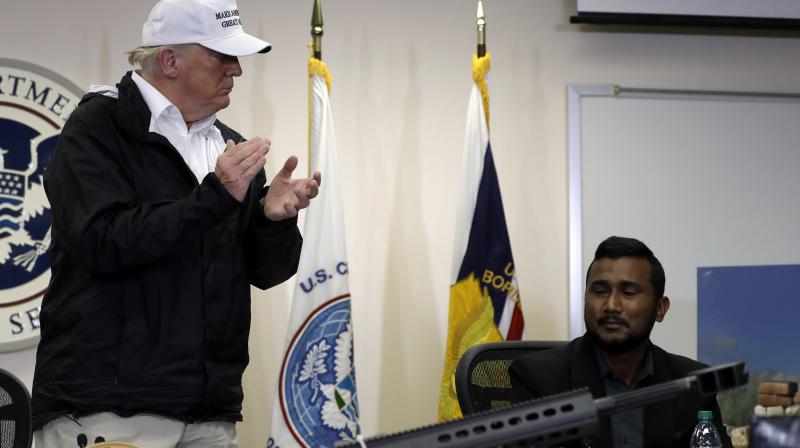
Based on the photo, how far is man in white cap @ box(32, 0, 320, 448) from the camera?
2.20 meters

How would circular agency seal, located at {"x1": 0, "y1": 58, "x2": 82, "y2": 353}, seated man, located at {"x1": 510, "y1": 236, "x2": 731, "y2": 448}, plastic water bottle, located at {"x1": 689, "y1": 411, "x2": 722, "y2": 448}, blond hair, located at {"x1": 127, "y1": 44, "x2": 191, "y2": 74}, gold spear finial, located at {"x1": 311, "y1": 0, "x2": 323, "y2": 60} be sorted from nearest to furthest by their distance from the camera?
plastic water bottle, located at {"x1": 689, "y1": 411, "x2": 722, "y2": 448} < blond hair, located at {"x1": 127, "y1": 44, "x2": 191, "y2": 74} < seated man, located at {"x1": 510, "y1": 236, "x2": 731, "y2": 448} < gold spear finial, located at {"x1": 311, "y1": 0, "x2": 323, "y2": 60} < circular agency seal, located at {"x1": 0, "y1": 58, "x2": 82, "y2": 353}

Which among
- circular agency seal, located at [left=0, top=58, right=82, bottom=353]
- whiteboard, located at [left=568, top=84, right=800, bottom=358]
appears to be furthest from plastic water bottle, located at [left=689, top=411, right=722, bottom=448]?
circular agency seal, located at [left=0, top=58, right=82, bottom=353]

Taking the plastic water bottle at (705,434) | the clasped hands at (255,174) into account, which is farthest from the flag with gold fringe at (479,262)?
the clasped hands at (255,174)

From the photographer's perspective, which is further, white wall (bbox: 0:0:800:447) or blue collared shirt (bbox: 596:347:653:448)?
white wall (bbox: 0:0:800:447)

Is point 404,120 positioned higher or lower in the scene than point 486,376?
higher

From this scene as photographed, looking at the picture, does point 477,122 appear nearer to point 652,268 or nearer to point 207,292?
point 652,268

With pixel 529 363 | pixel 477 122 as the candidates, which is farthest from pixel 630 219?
pixel 529 363

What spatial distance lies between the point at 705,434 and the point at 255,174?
120 cm

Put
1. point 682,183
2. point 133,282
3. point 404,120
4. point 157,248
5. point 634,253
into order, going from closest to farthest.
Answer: point 157,248 → point 133,282 → point 634,253 → point 404,120 → point 682,183

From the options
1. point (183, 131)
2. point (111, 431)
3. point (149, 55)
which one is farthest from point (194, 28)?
point (111, 431)

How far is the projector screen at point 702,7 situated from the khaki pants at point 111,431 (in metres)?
2.71

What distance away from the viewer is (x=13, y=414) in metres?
1.83

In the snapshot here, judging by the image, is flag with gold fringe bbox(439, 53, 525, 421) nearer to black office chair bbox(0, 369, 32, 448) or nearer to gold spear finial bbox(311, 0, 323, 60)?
gold spear finial bbox(311, 0, 323, 60)

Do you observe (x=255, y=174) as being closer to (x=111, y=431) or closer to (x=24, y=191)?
(x=111, y=431)
